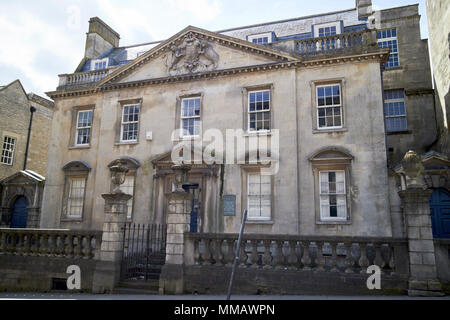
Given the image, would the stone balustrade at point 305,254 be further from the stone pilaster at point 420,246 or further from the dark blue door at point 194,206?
the dark blue door at point 194,206

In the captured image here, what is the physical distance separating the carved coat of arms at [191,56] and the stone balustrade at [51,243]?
9.95 metres

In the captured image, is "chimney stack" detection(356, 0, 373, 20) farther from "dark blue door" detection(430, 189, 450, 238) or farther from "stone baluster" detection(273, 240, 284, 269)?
"stone baluster" detection(273, 240, 284, 269)

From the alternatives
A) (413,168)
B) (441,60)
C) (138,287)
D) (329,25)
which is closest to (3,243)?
(138,287)

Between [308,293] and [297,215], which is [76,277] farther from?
[297,215]

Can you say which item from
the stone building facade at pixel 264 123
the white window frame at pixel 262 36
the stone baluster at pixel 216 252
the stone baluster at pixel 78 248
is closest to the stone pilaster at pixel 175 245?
the stone baluster at pixel 216 252

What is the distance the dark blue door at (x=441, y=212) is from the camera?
14.1m

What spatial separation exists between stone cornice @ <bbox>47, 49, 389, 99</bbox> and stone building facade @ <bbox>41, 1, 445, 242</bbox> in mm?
54

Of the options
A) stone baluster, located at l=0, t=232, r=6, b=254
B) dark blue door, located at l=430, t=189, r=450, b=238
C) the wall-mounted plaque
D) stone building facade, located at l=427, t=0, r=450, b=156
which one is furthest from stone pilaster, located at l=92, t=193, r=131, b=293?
stone building facade, located at l=427, t=0, r=450, b=156

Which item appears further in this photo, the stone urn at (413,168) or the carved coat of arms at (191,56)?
the carved coat of arms at (191,56)

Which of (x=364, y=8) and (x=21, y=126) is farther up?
(x=364, y=8)

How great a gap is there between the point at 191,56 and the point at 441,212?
550 inches

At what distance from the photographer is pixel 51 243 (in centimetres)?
1115

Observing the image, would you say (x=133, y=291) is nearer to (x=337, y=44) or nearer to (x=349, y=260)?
(x=349, y=260)

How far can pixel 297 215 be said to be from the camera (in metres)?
13.9
